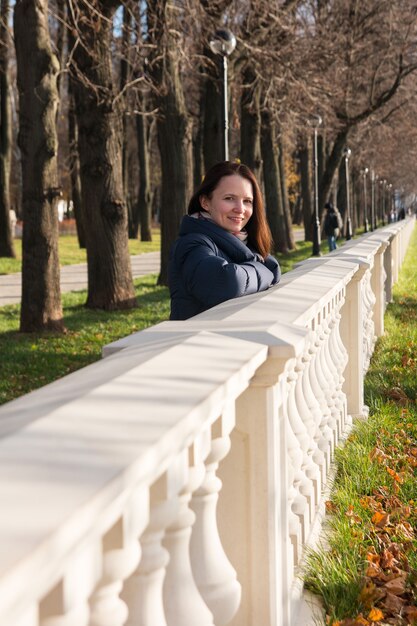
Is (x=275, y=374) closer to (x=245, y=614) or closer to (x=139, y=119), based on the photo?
(x=245, y=614)

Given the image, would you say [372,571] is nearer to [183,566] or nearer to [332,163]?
[183,566]

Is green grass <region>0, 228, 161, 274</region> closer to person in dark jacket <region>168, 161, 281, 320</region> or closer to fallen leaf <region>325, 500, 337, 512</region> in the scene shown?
person in dark jacket <region>168, 161, 281, 320</region>

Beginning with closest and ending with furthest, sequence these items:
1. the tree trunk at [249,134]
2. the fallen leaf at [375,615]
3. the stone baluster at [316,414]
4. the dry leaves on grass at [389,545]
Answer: the fallen leaf at [375,615] < the dry leaves on grass at [389,545] < the stone baluster at [316,414] < the tree trunk at [249,134]

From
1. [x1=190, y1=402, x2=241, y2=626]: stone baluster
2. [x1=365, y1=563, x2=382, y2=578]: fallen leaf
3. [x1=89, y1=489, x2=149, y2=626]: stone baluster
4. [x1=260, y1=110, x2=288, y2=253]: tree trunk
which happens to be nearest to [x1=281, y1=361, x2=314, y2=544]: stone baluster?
[x1=365, y1=563, x2=382, y2=578]: fallen leaf

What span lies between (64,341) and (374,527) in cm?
847

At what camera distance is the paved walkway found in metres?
19.2

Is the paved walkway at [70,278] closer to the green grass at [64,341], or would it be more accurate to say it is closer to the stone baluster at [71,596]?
the green grass at [64,341]

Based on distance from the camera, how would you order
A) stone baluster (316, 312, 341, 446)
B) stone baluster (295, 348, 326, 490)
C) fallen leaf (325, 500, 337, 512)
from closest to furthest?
stone baluster (295, 348, 326, 490), fallen leaf (325, 500, 337, 512), stone baluster (316, 312, 341, 446)

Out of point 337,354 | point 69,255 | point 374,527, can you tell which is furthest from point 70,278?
point 374,527

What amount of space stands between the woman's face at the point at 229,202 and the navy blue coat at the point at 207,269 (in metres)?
0.16

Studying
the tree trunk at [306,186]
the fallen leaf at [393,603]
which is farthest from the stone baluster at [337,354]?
the tree trunk at [306,186]

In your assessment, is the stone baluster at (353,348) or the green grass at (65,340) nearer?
the stone baluster at (353,348)

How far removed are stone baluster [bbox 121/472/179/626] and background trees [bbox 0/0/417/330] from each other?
11207 mm

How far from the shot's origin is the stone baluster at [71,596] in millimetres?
1300
